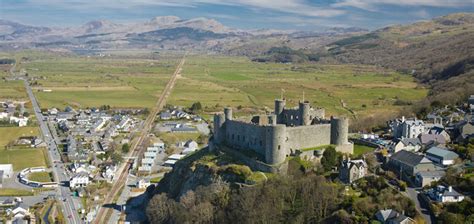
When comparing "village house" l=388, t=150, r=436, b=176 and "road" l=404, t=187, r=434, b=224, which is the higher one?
"village house" l=388, t=150, r=436, b=176

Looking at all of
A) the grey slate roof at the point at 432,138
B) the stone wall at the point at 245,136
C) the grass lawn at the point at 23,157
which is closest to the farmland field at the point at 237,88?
the grass lawn at the point at 23,157

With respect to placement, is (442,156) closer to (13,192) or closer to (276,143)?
(276,143)

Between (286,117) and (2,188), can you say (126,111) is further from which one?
(286,117)

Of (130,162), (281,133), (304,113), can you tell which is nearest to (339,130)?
(304,113)

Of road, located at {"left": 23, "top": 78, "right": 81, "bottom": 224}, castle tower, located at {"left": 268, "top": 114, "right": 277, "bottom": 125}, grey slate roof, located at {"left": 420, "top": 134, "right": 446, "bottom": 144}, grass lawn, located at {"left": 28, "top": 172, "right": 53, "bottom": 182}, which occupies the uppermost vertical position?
castle tower, located at {"left": 268, "top": 114, "right": 277, "bottom": 125}

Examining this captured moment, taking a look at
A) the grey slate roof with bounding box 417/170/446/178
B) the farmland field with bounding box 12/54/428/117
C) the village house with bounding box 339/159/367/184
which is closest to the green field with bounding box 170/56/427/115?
the farmland field with bounding box 12/54/428/117

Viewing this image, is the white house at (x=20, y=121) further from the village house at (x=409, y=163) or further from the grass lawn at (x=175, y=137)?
the village house at (x=409, y=163)

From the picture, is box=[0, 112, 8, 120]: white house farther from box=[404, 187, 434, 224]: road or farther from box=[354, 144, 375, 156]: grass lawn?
box=[404, 187, 434, 224]: road
